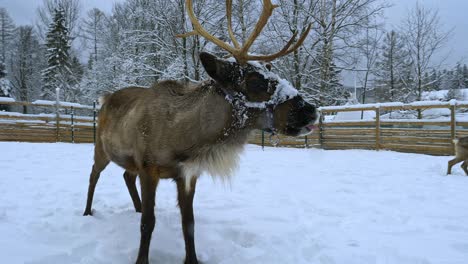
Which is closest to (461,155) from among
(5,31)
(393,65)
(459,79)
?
(393,65)

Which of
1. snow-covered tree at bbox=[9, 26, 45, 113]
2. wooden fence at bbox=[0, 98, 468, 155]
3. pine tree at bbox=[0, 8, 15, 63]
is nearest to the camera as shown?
wooden fence at bbox=[0, 98, 468, 155]

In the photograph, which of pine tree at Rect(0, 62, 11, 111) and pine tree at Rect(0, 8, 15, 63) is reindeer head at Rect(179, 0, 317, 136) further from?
pine tree at Rect(0, 8, 15, 63)

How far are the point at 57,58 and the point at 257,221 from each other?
29.0 metres

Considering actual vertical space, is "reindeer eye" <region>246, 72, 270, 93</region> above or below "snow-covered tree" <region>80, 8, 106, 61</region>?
below

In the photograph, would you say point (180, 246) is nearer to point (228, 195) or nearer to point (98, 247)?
point (98, 247)

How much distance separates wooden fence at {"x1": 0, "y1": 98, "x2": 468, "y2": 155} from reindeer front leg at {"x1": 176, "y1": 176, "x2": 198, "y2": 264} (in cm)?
758

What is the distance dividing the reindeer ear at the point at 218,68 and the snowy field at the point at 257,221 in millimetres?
895

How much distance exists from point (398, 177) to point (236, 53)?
17.3 ft

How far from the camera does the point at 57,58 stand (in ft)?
89.8

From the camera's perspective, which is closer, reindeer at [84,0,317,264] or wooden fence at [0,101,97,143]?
reindeer at [84,0,317,264]

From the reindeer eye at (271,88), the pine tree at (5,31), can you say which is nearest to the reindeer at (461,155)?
the reindeer eye at (271,88)

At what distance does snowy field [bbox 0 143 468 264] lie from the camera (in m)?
2.77

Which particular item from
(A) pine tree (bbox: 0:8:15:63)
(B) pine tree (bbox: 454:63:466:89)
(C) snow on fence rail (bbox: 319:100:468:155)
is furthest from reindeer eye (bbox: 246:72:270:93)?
(B) pine tree (bbox: 454:63:466:89)

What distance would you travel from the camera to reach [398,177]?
6.47m
